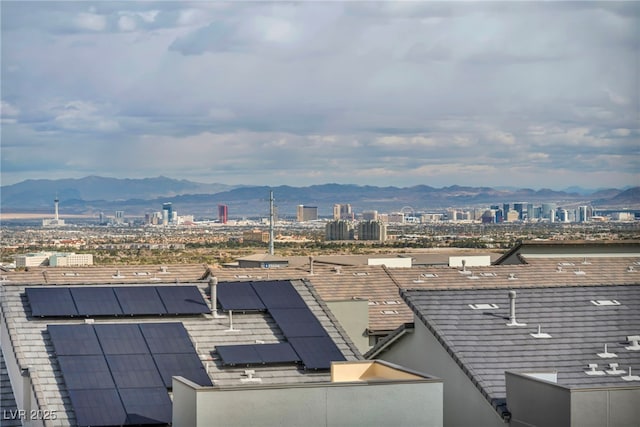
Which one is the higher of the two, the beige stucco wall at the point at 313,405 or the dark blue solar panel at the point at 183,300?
the dark blue solar panel at the point at 183,300

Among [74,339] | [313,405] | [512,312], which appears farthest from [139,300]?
[313,405]

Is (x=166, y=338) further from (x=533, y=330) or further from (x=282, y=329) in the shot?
(x=533, y=330)

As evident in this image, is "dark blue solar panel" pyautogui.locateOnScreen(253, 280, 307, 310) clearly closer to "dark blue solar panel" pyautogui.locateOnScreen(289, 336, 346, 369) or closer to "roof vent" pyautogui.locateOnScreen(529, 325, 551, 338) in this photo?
"dark blue solar panel" pyautogui.locateOnScreen(289, 336, 346, 369)

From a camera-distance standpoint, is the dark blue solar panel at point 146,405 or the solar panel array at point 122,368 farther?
the solar panel array at point 122,368

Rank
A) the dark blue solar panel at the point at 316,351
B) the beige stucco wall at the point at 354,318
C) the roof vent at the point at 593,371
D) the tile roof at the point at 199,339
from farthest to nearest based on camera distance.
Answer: the beige stucco wall at the point at 354,318
the dark blue solar panel at the point at 316,351
the tile roof at the point at 199,339
the roof vent at the point at 593,371

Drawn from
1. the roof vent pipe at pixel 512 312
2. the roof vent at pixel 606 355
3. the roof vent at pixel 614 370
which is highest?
the roof vent pipe at pixel 512 312

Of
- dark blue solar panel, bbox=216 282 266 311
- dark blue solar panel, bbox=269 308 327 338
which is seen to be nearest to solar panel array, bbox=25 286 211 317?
dark blue solar panel, bbox=216 282 266 311

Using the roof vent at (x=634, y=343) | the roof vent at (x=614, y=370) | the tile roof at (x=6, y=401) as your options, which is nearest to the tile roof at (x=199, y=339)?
the tile roof at (x=6, y=401)

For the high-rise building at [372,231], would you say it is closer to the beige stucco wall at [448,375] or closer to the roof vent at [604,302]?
the beige stucco wall at [448,375]
